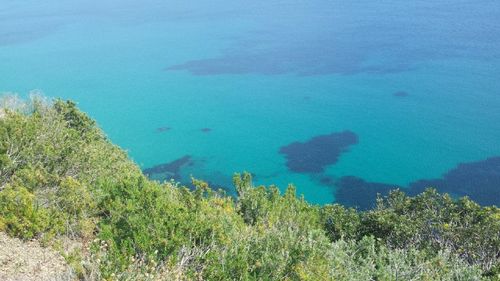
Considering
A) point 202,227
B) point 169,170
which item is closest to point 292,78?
point 169,170

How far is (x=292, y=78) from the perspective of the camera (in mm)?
45625

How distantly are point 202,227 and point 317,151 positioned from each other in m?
23.7

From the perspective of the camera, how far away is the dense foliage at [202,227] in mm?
9086

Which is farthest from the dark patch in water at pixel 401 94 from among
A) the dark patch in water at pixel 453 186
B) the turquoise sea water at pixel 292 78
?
the dark patch in water at pixel 453 186

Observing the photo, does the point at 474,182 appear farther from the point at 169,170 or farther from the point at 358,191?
the point at 169,170

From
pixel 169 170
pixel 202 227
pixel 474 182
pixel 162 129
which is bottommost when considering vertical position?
pixel 474 182

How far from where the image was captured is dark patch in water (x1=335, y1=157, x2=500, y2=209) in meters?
27.5

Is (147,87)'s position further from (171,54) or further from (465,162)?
(465,162)

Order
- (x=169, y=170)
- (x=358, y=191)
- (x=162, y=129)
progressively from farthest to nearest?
(x=162, y=129) < (x=169, y=170) < (x=358, y=191)

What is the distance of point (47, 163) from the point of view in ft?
50.5

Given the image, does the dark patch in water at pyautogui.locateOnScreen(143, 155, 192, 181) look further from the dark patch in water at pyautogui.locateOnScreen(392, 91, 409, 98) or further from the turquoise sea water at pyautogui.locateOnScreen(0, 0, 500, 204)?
the dark patch in water at pyautogui.locateOnScreen(392, 91, 409, 98)

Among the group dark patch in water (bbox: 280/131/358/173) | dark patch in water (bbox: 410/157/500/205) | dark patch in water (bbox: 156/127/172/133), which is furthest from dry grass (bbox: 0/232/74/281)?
dark patch in water (bbox: 156/127/172/133)

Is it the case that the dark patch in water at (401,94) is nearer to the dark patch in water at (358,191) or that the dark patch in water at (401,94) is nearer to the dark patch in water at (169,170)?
the dark patch in water at (358,191)

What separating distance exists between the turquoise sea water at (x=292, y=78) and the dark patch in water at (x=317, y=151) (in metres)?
0.51
